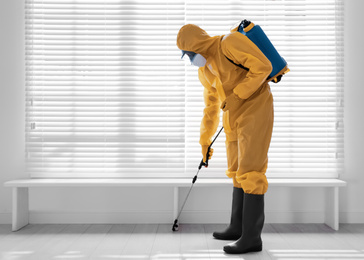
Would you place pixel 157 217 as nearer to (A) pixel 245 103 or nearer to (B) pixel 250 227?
(B) pixel 250 227

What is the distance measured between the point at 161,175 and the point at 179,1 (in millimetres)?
1485

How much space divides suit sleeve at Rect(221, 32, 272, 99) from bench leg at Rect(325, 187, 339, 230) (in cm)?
129

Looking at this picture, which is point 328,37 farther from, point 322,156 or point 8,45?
point 8,45

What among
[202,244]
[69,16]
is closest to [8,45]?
[69,16]

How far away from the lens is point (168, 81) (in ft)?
11.4

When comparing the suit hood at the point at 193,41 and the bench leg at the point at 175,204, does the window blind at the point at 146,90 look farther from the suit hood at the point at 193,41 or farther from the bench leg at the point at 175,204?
the suit hood at the point at 193,41

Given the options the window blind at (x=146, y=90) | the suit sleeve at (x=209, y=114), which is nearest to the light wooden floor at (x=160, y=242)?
the window blind at (x=146, y=90)

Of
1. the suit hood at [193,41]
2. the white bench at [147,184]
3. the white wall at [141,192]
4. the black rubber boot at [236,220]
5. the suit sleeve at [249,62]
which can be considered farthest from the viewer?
the white wall at [141,192]

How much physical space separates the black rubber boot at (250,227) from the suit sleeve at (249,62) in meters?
0.67

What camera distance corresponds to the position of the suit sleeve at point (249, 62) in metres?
2.55

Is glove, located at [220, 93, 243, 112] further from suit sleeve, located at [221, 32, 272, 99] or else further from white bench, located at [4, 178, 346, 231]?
white bench, located at [4, 178, 346, 231]

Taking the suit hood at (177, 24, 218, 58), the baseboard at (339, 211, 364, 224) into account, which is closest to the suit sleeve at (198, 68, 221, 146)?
the suit hood at (177, 24, 218, 58)

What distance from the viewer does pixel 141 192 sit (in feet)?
11.5

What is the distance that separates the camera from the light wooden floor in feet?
8.47
